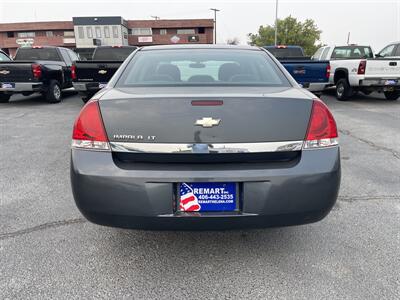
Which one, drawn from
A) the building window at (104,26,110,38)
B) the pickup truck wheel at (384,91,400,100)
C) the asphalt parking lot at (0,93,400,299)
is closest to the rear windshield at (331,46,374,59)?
the pickup truck wheel at (384,91,400,100)

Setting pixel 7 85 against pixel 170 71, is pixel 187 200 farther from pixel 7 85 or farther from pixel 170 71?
pixel 7 85

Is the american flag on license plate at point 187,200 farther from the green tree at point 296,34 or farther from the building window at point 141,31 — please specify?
the building window at point 141,31

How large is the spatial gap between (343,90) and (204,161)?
32.6ft

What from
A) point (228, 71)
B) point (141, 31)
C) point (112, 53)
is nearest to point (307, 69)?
point (112, 53)

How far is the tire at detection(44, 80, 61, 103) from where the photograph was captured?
1012cm

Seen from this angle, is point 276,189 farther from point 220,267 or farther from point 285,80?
point 285,80

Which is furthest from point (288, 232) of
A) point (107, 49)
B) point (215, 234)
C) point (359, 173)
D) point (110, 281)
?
point (107, 49)

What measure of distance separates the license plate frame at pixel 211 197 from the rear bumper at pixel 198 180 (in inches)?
1.2

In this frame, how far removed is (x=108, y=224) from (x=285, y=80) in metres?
1.71

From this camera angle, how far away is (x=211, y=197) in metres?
1.96

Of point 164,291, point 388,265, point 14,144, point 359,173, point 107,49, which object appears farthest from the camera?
point 107,49

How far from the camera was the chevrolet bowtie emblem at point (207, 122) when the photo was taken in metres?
1.95

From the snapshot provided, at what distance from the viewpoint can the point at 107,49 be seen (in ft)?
35.7

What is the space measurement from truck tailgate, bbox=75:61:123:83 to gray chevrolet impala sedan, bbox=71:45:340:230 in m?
7.04
